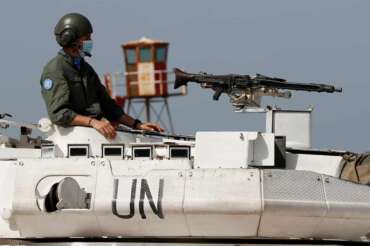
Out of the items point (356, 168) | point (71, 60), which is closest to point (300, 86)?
point (356, 168)

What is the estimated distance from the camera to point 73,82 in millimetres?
21938

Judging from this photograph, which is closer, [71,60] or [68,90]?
[68,90]

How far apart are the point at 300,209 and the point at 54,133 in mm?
3996

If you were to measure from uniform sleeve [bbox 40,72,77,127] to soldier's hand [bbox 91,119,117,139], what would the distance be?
1.05 feet

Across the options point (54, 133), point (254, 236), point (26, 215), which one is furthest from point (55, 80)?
point (254, 236)

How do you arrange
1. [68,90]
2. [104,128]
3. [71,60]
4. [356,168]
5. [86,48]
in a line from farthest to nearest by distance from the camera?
1. [86,48]
2. [71,60]
3. [68,90]
4. [104,128]
5. [356,168]

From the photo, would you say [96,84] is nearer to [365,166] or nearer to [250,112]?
[250,112]

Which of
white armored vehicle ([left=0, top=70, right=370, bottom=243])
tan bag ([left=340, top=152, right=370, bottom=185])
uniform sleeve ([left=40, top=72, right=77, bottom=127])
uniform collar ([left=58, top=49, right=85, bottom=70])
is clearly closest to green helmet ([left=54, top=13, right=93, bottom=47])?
uniform collar ([left=58, top=49, right=85, bottom=70])

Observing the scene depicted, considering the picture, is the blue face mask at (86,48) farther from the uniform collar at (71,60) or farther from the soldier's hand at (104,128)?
the soldier's hand at (104,128)

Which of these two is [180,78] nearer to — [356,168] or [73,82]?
[73,82]

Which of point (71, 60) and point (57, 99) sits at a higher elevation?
point (71, 60)

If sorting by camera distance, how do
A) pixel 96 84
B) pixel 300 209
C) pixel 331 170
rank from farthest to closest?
pixel 96 84
pixel 331 170
pixel 300 209

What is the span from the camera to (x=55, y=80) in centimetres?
2164

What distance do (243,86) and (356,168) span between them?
92.8 inches
